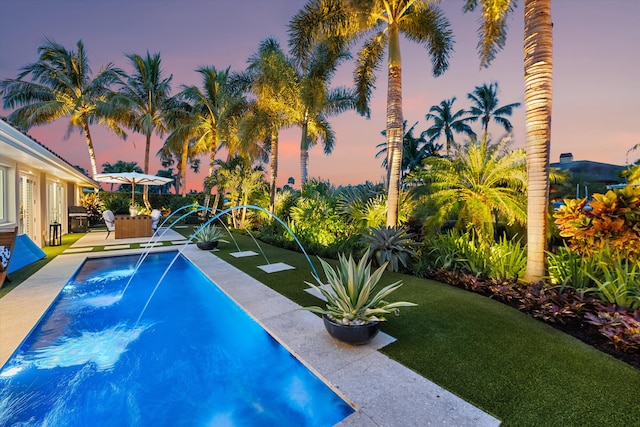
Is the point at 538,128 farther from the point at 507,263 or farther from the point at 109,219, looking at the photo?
the point at 109,219

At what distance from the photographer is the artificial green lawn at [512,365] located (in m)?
2.35

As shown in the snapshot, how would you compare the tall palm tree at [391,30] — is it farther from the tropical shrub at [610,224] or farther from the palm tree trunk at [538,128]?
the tropical shrub at [610,224]

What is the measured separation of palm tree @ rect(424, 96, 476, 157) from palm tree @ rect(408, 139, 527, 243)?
24.9m

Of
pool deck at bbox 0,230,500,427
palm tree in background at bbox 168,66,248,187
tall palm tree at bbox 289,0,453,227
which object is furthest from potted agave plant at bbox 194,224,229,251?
palm tree in background at bbox 168,66,248,187

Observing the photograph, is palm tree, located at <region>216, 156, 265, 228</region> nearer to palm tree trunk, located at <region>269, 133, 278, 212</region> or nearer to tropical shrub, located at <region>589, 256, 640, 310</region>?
palm tree trunk, located at <region>269, 133, 278, 212</region>

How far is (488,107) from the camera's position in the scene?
2864cm

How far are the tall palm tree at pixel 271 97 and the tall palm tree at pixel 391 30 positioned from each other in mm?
5589

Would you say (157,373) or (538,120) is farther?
(538,120)

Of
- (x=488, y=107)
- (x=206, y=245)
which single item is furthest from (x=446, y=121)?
(x=206, y=245)

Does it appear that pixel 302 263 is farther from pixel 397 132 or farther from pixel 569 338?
pixel 569 338

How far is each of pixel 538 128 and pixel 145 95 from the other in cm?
2632

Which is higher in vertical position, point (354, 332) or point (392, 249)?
point (392, 249)

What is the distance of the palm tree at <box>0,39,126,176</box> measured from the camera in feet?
65.2

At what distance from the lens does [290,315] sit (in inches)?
175
